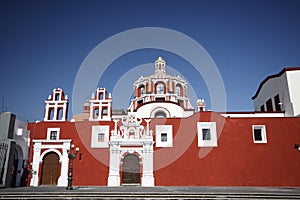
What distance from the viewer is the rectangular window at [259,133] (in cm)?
1922

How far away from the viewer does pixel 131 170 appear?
1884 centimetres

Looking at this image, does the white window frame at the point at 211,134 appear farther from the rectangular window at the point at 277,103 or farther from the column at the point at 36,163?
the column at the point at 36,163

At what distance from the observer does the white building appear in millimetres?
21547

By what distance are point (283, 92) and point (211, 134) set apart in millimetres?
8271

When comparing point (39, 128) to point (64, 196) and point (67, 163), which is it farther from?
point (64, 196)

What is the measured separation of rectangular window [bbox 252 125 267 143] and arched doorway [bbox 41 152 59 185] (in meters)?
14.3

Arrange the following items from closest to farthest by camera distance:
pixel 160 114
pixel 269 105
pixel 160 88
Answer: pixel 269 105
pixel 160 114
pixel 160 88

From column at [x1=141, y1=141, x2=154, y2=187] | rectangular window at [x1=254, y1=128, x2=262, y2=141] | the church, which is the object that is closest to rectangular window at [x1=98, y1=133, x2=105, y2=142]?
the church

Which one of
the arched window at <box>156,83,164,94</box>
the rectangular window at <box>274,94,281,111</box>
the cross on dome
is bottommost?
the rectangular window at <box>274,94,281,111</box>

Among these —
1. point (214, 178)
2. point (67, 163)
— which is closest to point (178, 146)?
point (214, 178)

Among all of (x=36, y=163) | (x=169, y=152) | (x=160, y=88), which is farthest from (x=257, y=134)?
(x=36, y=163)

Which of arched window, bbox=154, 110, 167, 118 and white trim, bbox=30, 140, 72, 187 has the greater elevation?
arched window, bbox=154, 110, 167, 118

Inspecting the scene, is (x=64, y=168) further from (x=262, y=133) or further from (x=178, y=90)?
(x=178, y=90)

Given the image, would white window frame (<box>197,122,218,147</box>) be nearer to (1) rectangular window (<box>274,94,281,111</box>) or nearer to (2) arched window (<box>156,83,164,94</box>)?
(1) rectangular window (<box>274,94,281,111</box>)
